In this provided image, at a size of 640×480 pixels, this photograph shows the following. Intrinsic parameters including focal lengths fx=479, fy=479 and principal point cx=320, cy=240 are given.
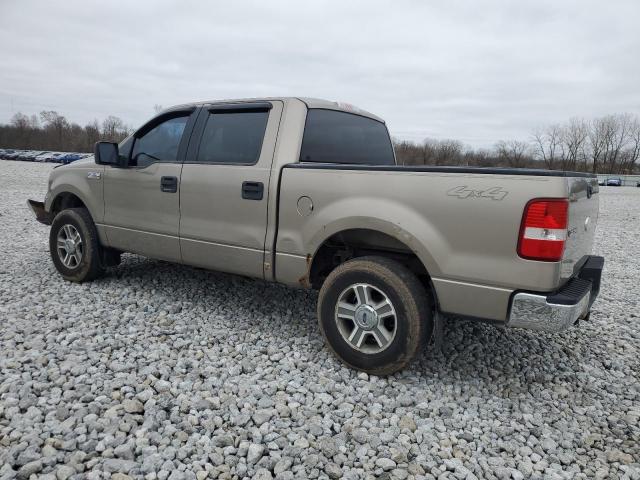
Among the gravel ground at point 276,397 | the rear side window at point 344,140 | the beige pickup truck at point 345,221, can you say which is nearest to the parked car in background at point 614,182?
the gravel ground at point 276,397

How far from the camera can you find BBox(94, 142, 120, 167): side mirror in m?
4.55

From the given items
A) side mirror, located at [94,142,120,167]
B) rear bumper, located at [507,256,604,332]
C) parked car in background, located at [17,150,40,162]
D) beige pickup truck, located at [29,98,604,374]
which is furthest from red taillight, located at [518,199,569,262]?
parked car in background, located at [17,150,40,162]

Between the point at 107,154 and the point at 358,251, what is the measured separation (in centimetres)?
263

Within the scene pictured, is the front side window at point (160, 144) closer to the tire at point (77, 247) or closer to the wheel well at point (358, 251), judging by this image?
the tire at point (77, 247)

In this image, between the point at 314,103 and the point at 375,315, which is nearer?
the point at 375,315

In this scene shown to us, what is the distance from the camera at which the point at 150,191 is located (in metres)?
4.47

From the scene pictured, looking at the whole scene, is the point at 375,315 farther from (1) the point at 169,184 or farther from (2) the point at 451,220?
(1) the point at 169,184

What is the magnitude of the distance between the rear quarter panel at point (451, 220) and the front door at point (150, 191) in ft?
4.75

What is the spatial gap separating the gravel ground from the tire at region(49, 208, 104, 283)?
0.86 feet

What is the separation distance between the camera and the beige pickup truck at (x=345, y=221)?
278cm

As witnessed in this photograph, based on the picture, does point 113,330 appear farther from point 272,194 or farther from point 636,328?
point 636,328

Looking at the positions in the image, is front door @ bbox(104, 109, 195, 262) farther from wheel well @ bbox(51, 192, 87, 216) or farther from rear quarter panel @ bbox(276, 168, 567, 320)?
rear quarter panel @ bbox(276, 168, 567, 320)

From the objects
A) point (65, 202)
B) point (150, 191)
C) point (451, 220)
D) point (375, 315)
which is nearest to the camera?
point (451, 220)

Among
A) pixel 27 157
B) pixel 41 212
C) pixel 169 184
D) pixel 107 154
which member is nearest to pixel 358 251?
pixel 169 184
